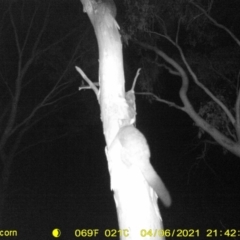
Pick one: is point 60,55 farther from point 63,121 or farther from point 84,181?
point 84,181

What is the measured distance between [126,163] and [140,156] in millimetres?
123

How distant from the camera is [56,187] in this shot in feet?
68.7

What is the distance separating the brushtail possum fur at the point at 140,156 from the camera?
2.29 meters

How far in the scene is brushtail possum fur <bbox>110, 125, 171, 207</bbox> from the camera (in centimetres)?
229

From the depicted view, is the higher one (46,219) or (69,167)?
(69,167)

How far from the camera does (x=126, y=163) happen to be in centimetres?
240

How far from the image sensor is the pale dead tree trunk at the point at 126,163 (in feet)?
7.52

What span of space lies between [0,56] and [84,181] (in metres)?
9.12

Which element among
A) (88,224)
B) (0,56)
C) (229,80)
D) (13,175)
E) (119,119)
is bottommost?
(119,119)

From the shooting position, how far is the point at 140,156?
2.30 meters

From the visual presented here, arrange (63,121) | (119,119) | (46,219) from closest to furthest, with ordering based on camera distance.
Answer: (119,119) < (63,121) < (46,219)

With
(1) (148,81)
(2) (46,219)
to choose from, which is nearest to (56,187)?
(2) (46,219)

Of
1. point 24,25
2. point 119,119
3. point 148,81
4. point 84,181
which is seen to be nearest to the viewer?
point 119,119

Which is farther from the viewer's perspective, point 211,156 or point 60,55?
point 211,156
